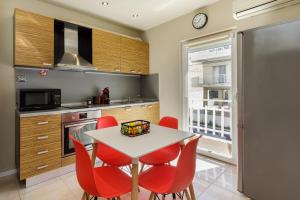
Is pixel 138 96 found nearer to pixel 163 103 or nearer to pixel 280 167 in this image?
pixel 163 103

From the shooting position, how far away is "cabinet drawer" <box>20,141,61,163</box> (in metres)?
2.05

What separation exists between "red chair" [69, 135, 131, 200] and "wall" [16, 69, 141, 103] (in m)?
1.83

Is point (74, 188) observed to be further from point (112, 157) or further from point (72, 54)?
point (72, 54)

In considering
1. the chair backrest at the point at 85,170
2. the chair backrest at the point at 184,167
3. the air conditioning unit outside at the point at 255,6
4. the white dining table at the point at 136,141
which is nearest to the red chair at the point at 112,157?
the white dining table at the point at 136,141

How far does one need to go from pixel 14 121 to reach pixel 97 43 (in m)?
1.70

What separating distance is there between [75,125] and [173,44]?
230cm

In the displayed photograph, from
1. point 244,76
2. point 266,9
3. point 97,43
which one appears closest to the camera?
point 244,76

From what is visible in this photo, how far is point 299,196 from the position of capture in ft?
4.56

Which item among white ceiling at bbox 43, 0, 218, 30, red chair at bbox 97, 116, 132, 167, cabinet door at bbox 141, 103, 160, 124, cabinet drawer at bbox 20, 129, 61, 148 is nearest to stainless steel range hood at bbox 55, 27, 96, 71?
white ceiling at bbox 43, 0, 218, 30

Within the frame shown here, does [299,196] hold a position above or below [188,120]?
below

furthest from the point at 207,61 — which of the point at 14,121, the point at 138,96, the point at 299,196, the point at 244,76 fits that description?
the point at 14,121

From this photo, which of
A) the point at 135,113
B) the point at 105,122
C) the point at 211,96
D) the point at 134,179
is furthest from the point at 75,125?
the point at 211,96

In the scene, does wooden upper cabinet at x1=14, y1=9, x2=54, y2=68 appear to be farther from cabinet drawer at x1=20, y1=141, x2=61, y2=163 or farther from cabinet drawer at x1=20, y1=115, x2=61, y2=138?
cabinet drawer at x1=20, y1=141, x2=61, y2=163

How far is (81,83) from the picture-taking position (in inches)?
124
